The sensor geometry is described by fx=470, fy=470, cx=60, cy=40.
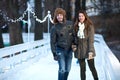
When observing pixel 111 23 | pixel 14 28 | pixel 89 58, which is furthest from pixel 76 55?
pixel 111 23

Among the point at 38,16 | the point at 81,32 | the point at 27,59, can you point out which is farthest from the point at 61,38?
the point at 38,16

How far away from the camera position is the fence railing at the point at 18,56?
44.9 ft

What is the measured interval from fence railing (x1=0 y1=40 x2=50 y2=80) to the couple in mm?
3855

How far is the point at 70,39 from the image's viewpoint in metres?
9.77

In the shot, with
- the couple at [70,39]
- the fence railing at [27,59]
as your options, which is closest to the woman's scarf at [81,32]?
the couple at [70,39]

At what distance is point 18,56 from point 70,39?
6601 millimetres

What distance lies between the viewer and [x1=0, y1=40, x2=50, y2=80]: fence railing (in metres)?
13.7

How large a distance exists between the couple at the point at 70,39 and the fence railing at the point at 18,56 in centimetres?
385

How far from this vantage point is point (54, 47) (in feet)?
31.9

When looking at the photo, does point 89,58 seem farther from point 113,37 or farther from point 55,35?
point 113,37

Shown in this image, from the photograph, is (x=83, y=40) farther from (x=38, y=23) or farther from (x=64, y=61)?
(x=38, y=23)

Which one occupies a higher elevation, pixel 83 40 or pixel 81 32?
pixel 81 32

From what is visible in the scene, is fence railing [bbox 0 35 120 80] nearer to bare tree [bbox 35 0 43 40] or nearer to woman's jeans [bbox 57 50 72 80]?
woman's jeans [bbox 57 50 72 80]

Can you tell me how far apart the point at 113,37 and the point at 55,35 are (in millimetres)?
39233
